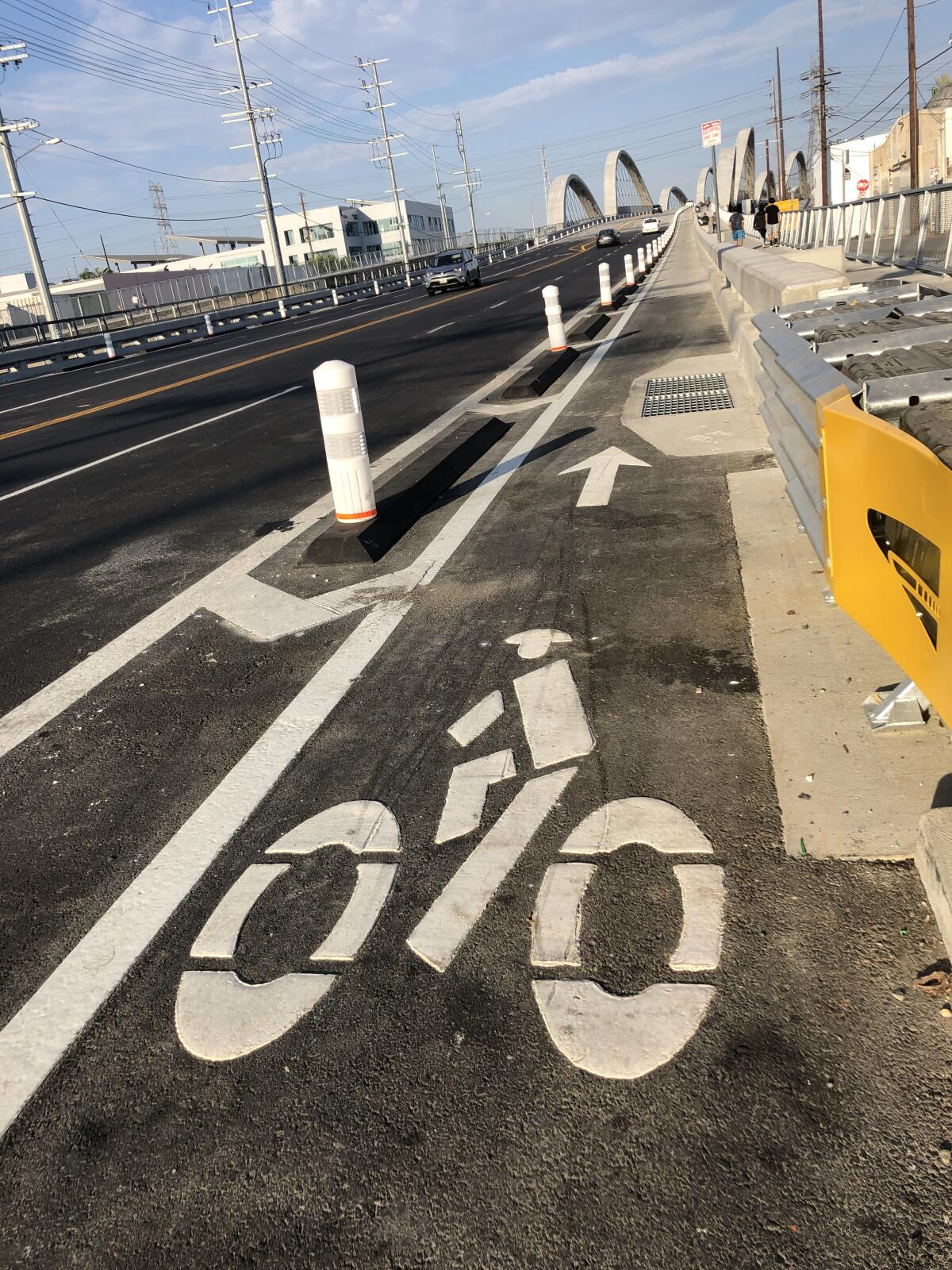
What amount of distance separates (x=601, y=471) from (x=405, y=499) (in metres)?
1.75

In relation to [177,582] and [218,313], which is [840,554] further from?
[218,313]

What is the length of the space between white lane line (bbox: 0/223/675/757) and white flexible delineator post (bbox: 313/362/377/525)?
1.86 ft

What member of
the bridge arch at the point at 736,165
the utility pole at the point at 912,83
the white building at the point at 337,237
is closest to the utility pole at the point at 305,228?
Answer: the white building at the point at 337,237

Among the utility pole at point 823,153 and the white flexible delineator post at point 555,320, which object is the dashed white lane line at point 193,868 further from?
the utility pole at point 823,153

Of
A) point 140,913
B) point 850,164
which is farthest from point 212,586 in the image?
point 850,164

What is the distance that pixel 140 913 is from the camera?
9.61 feet

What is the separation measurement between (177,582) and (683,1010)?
4788mm

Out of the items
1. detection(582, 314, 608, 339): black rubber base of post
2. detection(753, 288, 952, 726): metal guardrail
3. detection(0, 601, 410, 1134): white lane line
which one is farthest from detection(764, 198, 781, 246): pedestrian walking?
detection(0, 601, 410, 1134): white lane line

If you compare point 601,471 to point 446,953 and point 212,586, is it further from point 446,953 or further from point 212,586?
point 446,953

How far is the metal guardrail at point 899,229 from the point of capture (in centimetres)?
1348

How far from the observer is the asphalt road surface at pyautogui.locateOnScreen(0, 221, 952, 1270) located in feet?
6.25

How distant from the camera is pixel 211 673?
4664 millimetres

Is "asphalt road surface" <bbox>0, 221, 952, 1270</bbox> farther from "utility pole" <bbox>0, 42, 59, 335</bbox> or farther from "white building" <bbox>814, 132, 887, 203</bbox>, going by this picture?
"white building" <bbox>814, 132, 887, 203</bbox>

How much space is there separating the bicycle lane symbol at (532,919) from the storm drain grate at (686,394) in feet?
21.9
